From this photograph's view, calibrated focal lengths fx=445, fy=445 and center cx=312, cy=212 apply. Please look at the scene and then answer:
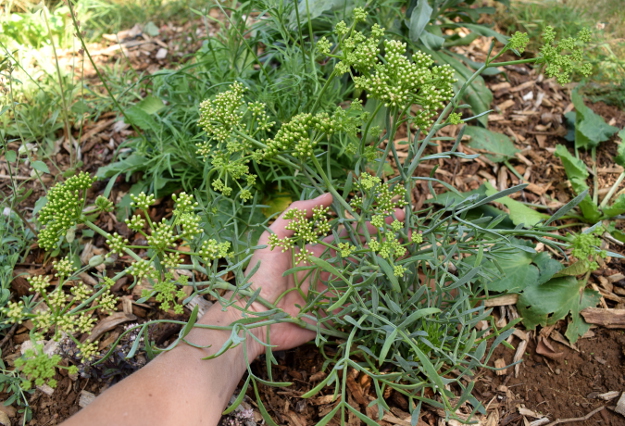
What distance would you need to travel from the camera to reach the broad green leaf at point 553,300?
7.59 feet

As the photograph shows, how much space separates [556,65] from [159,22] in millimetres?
3615

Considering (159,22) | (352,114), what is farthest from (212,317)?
(159,22)

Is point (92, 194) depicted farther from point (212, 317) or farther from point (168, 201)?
point (212, 317)

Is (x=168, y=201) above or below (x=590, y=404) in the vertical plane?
above

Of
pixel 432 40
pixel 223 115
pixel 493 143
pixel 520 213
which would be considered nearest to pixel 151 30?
pixel 432 40

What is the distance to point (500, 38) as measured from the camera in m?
3.19

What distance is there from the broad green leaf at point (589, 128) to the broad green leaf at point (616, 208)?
576mm

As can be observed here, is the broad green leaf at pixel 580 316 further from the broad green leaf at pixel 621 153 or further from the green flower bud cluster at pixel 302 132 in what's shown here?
the green flower bud cluster at pixel 302 132

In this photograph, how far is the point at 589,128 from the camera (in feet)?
9.78

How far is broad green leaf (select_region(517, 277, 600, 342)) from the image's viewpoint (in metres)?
2.31

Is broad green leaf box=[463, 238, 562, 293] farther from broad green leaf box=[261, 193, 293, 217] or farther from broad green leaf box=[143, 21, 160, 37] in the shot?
broad green leaf box=[143, 21, 160, 37]

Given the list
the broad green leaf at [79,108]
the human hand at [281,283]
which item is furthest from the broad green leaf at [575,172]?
the broad green leaf at [79,108]

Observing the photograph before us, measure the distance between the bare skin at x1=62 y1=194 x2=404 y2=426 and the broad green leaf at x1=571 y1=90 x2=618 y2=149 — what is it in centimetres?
205

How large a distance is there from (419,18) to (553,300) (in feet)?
5.96
